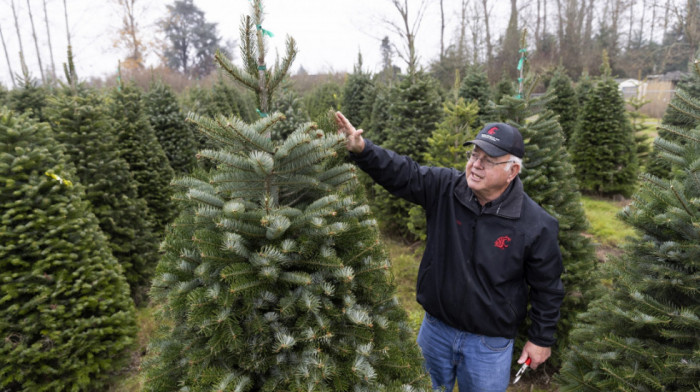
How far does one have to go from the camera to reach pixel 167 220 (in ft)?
23.1

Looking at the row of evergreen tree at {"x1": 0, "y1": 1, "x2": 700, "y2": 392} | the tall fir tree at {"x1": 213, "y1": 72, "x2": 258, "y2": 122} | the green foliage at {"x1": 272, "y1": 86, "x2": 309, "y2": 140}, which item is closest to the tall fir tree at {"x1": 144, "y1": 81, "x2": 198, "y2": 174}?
the green foliage at {"x1": 272, "y1": 86, "x2": 309, "y2": 140}

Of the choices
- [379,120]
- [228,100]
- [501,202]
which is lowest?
[501,202]

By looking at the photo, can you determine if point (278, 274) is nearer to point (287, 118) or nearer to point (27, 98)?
point (287, 118)

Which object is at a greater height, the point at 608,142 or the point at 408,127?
the point at 408,127

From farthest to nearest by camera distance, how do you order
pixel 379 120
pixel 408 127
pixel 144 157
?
pixel 379 120 < pixel 408 127 < pixel 144 157

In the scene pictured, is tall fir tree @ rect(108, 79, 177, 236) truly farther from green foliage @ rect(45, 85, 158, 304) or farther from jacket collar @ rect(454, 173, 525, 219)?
jacket collar @ rect(454, 173, 525, 219)

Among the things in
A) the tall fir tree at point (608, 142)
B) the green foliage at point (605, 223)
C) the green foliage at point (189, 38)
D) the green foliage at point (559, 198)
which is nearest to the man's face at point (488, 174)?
the green foliage at point (559, 198)

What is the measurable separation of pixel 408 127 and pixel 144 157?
527 cm

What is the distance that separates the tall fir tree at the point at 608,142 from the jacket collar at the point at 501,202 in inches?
376

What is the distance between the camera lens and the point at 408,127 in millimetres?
8125

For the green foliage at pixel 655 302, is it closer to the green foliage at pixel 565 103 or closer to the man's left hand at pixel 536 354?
the man's left hand at pixel 536 354

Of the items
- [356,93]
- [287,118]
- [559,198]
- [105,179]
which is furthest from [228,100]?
[559,198]

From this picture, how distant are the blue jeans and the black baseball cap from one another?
1.37m

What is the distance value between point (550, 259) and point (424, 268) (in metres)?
0.89
